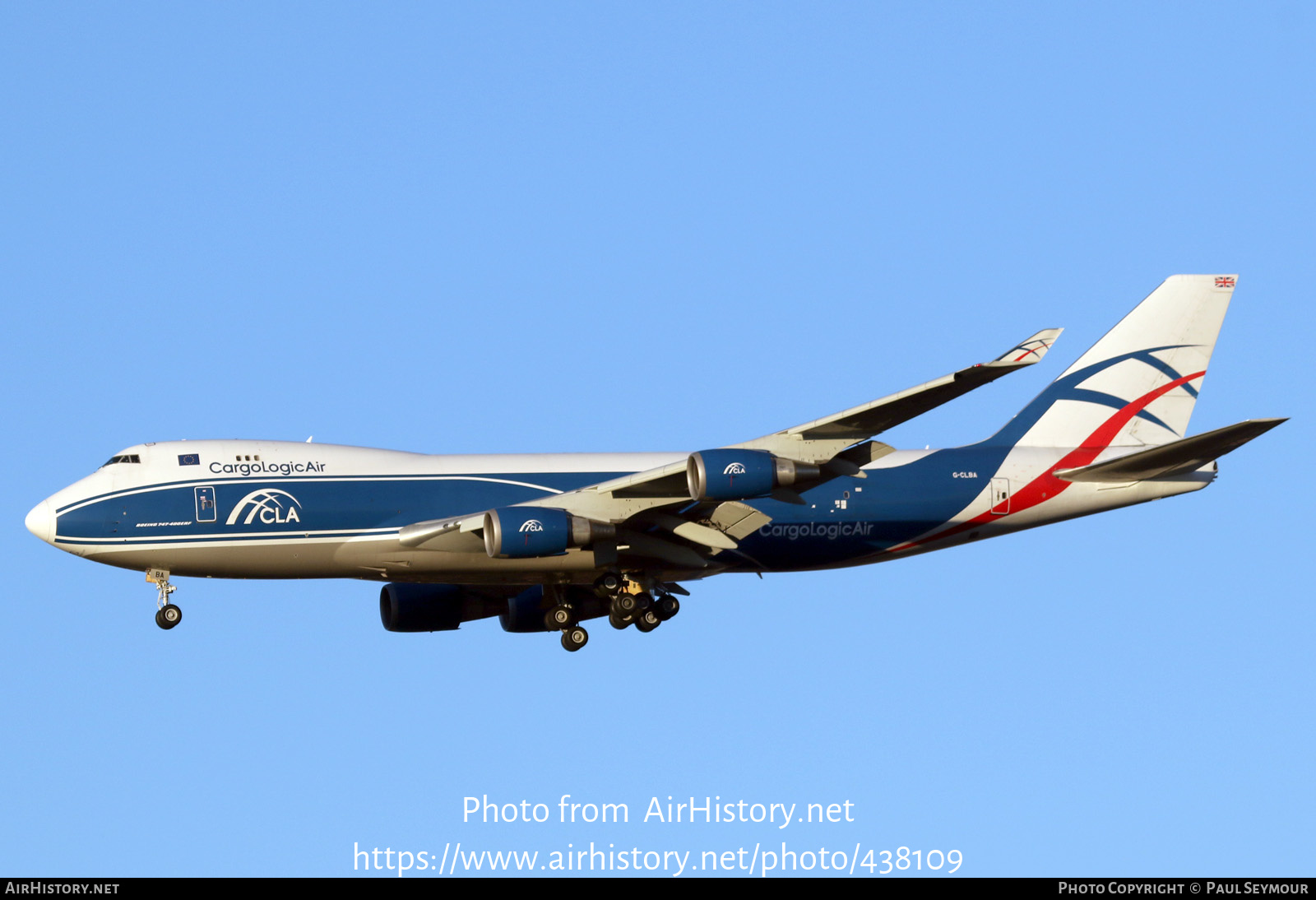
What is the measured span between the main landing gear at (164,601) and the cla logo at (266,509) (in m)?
2.07

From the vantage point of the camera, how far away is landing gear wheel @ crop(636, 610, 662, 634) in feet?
136

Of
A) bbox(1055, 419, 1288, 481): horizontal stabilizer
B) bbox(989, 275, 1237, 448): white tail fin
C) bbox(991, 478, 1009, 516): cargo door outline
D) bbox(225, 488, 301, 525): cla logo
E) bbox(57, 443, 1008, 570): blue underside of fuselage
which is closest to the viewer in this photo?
bbox(1055, 419, 1288, 481): horizontal stabilizer

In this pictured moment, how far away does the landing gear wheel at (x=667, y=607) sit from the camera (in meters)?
41.8

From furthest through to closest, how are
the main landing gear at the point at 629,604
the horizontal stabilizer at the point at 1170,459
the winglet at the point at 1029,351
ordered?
the main landing gear at the point at 629,604 < the horizontal stabilizer at the point at 1170,459 < the winglet at the point at 1029,351

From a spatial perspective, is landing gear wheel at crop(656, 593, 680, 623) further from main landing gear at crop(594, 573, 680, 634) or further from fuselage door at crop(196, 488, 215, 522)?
fuselage door at crop(196, 488, 215, 522)

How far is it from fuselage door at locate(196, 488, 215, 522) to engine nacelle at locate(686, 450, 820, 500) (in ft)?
38.1

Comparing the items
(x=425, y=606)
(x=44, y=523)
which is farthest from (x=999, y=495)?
(x=44, y=523)

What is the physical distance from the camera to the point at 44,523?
129 ft

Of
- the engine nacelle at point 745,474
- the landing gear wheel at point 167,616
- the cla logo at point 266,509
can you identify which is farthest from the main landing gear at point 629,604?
the landing gear wheel at point 167,616

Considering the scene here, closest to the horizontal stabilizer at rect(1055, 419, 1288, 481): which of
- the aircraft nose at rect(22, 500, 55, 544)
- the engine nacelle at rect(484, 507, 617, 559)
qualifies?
the engine nacelle at rect(484, 507, 617, 559)

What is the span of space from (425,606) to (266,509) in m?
6.39

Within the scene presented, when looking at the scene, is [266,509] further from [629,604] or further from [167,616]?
[629,604]

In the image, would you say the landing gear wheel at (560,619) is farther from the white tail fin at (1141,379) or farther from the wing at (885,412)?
the white tail fin at (1141,379)
